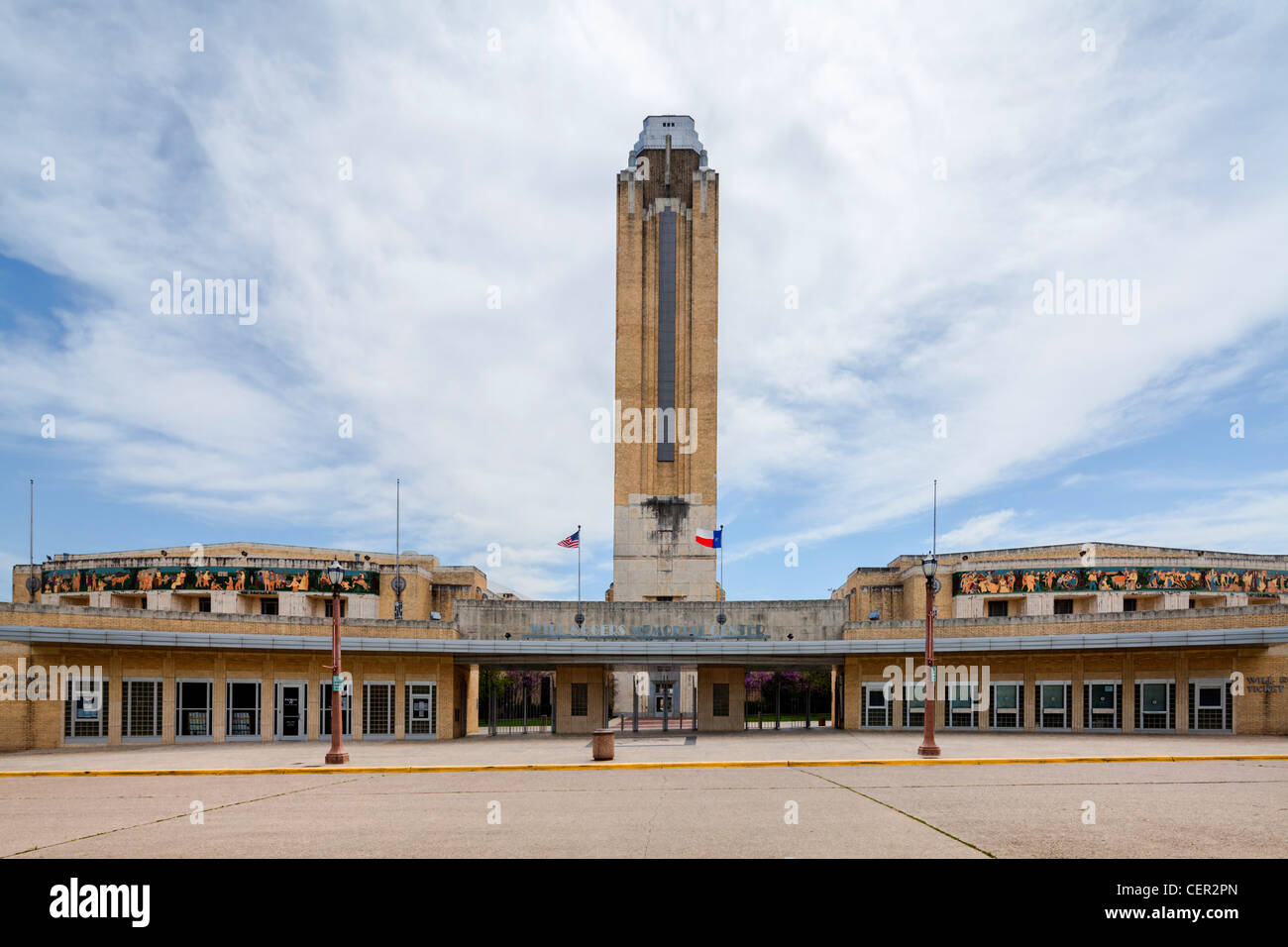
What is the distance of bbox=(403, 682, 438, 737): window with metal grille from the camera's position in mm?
33969

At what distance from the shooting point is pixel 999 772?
20188 millimetres

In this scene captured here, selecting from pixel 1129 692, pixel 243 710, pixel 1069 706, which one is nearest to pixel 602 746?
pixel 243 710

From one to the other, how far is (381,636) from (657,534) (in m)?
20.9

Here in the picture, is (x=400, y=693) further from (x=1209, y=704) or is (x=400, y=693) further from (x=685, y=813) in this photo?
(x=1209, y=704)

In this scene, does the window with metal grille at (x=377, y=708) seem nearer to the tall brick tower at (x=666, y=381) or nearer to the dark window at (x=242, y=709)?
the dark window at (x=242, y=709)

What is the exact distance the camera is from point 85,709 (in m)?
30.8

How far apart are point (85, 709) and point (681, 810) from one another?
25486mm

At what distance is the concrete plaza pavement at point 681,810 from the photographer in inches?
464

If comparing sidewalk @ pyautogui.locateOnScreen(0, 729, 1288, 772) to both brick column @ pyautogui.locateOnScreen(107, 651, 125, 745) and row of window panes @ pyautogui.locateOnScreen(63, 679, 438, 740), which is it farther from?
row of window panes @ pyautogui.locateOnScreen(63, 679, 438, 740)

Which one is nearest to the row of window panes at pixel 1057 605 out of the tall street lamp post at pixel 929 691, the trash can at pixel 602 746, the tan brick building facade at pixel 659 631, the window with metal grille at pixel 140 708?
the tan brick building facade at pixel 659 631

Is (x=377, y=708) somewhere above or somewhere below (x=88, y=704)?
below

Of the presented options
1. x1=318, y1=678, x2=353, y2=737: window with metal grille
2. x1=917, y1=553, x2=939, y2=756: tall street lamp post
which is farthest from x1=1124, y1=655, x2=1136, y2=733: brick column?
Answer: x1=318, y1=678, x2=353, y2=737: window with metal grille

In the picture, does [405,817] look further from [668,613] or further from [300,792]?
[668,613]

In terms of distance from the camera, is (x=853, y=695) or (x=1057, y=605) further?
(x=1057, y=605)
